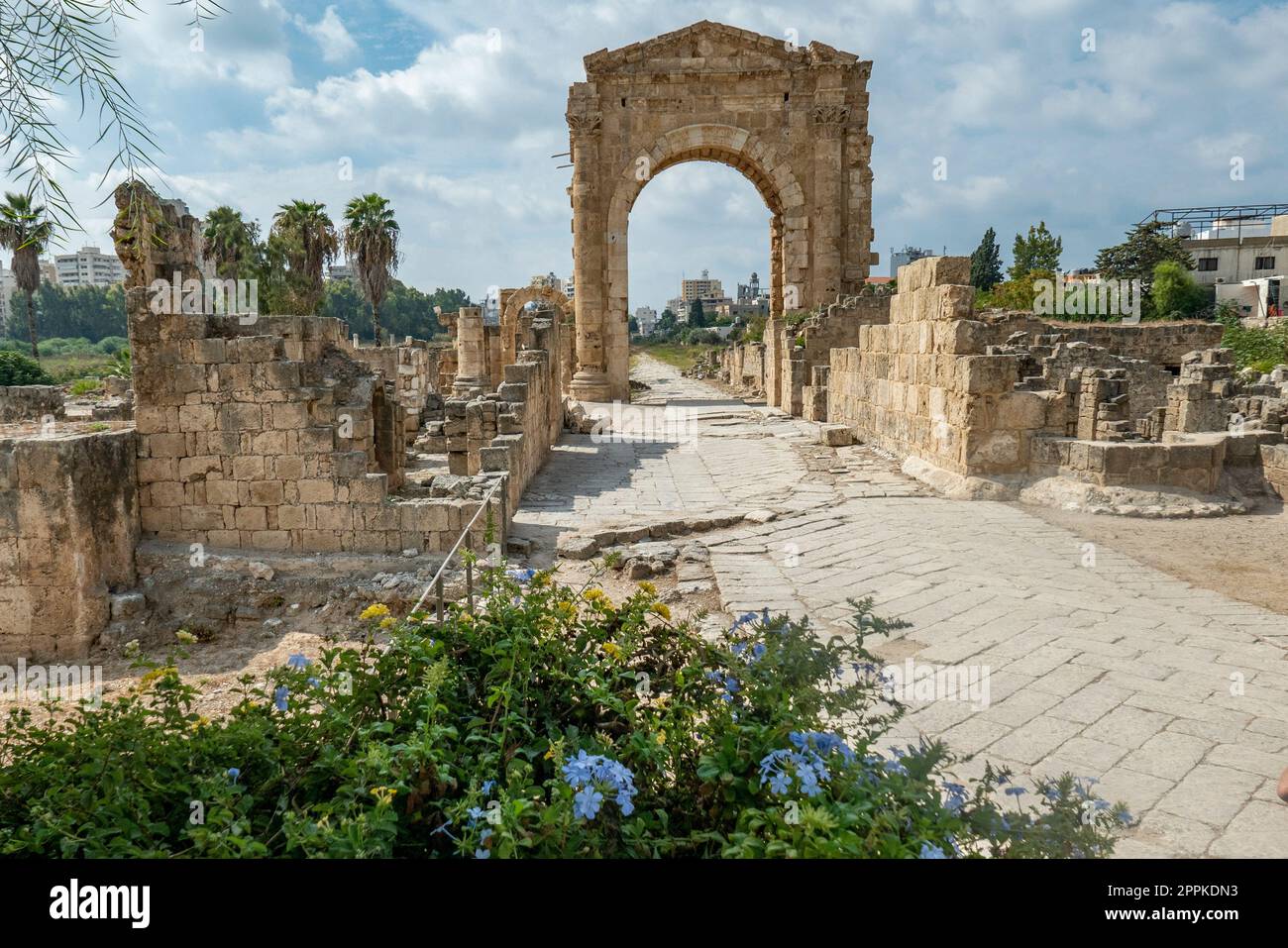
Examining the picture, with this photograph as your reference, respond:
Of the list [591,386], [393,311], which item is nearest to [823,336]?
[591,386]

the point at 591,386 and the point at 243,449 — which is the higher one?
the point at 591,386

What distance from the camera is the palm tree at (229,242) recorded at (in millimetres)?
32844

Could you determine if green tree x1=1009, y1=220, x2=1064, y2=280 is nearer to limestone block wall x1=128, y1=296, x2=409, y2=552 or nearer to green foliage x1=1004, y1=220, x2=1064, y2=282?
green foliage x1=1004, y1=220, x2=1064, y2=282

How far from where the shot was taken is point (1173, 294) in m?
35.2

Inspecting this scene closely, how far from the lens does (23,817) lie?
2.45 m

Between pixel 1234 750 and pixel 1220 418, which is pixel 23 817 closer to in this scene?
pixel 1234 750

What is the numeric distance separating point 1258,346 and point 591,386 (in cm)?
1896

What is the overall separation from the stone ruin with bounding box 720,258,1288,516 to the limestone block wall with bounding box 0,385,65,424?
432 inches

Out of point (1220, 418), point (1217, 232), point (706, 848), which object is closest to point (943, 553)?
point (706, 848)

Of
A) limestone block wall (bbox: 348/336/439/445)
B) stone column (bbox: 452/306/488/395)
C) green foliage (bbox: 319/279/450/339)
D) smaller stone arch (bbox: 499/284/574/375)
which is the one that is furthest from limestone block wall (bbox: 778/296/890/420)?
green foliage (bbox: 319/279/450/339)

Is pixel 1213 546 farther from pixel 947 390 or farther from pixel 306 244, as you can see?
pixel 306 244

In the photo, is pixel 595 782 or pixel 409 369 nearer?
pixel 595 782

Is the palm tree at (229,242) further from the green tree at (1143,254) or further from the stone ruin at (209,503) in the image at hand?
the green tree at (1143,254)

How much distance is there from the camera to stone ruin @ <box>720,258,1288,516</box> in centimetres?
822
